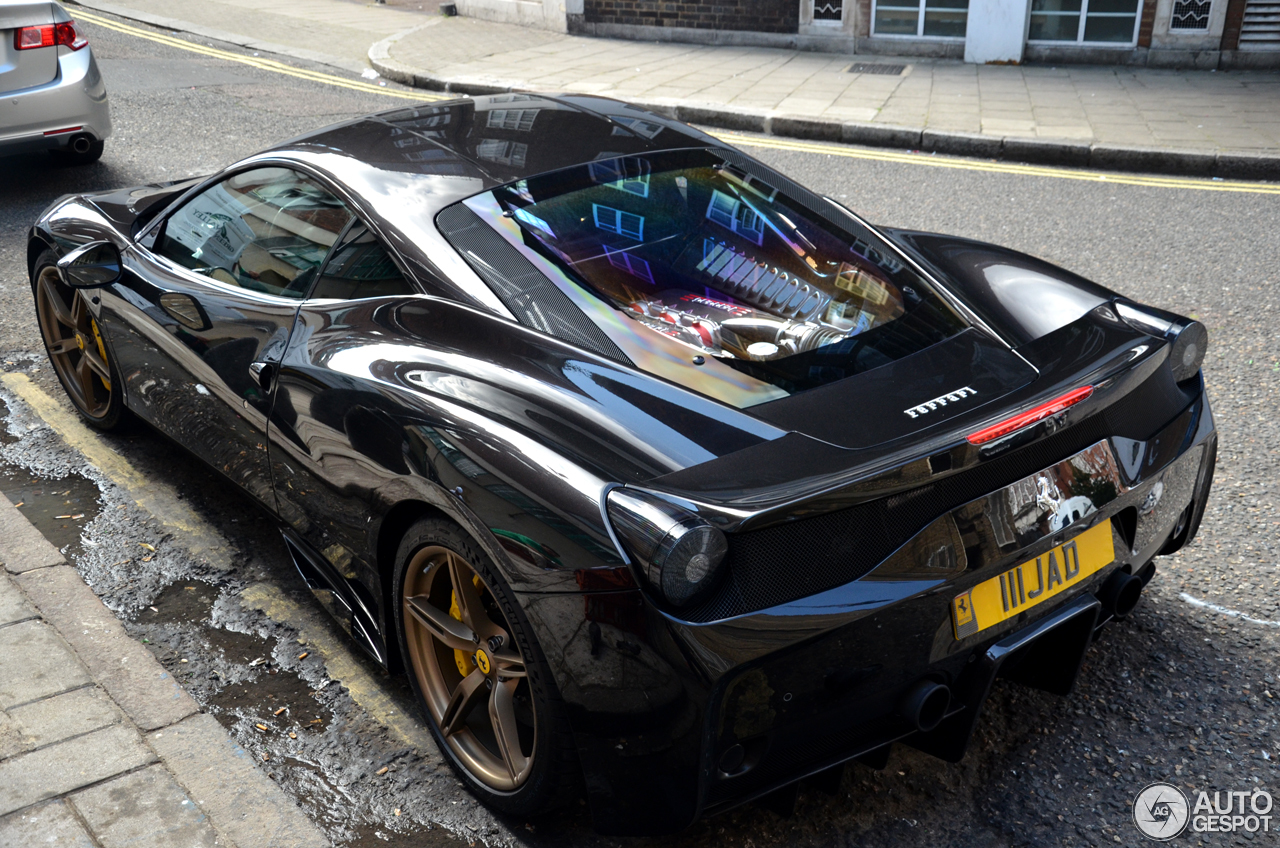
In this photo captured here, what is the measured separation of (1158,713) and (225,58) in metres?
12.9

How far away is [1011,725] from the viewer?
8.90 feet

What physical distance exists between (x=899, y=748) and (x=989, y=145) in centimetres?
716

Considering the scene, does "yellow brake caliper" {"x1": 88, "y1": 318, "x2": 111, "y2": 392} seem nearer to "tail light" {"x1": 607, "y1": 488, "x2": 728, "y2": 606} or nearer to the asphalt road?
the asphalt road

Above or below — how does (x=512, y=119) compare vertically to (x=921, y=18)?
above

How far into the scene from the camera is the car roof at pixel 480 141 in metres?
2.91

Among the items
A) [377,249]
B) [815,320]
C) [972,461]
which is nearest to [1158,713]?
[972,461]

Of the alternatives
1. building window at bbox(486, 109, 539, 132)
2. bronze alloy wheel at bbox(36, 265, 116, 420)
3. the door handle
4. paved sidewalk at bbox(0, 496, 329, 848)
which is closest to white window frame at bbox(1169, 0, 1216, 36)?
building window at bbox(486, 109, 539, 132)

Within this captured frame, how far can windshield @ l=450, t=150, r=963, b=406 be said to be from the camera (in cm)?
250

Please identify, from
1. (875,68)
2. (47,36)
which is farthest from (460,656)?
(875,68)

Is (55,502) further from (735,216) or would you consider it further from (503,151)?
(735,216)

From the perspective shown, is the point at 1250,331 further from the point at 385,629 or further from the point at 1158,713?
the point at 385,629

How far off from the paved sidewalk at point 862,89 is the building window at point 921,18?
49 cm

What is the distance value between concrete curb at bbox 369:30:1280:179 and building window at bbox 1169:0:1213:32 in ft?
13.0

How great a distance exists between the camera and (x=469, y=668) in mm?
2561
